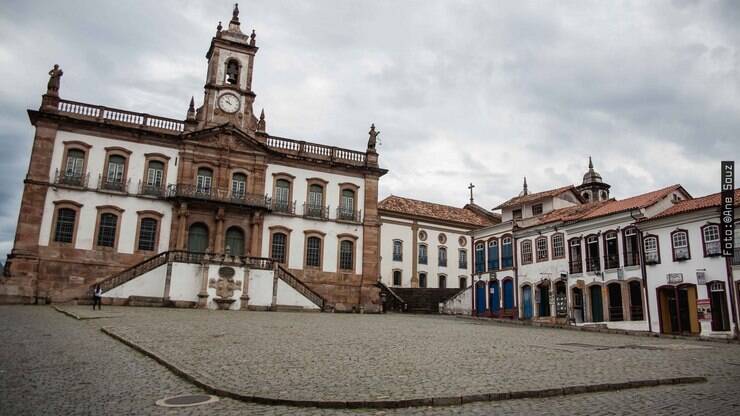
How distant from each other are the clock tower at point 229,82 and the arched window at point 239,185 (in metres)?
3.23

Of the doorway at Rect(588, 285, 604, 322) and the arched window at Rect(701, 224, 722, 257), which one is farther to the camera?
the doorway at Rect(588, 285, 604, 322)

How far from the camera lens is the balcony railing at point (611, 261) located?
89.9 feet

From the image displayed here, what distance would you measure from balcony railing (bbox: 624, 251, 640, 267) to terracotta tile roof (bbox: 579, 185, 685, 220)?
82.8 inches

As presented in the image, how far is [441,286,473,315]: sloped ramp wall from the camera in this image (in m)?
38.2

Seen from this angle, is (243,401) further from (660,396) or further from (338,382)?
(660,396)

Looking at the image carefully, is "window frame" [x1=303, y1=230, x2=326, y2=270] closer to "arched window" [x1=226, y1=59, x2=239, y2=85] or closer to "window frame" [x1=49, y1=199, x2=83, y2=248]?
"arched window" [x1=226, y1=59, x2=239, y2=85]

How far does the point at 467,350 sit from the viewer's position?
489 inches

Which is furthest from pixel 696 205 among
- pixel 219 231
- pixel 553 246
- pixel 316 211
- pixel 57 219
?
pixel 57 219

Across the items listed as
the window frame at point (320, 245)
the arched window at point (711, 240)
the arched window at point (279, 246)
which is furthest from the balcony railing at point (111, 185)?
the arched window at point (711, 240)

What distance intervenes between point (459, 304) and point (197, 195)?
1868 cm

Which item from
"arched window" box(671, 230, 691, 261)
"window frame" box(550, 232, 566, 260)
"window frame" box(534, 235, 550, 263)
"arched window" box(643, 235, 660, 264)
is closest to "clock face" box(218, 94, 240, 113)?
"window frame" box(534, 235, 550, 263)

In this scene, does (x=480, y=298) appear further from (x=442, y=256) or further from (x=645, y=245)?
(x=442, y=256)

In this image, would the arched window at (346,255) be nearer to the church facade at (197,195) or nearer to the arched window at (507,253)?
the church facade at (197,195)

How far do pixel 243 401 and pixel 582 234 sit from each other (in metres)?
25.9
